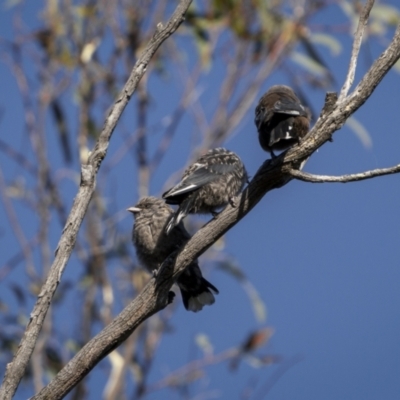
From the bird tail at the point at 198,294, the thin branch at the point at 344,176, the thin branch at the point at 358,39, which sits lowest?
the thin branch at the point at 344,176

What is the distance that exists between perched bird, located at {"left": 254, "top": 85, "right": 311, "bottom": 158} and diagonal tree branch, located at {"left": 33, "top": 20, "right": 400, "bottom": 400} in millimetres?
597

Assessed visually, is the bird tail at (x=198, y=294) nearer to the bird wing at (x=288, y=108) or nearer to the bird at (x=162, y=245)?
the bird at (x=162, y=245)

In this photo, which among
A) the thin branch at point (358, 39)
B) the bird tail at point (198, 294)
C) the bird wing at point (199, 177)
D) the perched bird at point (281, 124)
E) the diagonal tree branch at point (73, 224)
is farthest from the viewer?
the bird tail at point (198, 294)

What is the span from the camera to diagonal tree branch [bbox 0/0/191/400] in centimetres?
316

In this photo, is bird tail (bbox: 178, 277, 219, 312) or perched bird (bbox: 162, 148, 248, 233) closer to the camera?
perched bird (bbox: 162, 148, 248, 233)

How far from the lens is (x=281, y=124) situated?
413 cm

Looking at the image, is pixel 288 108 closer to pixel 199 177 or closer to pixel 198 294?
pixel 199 177

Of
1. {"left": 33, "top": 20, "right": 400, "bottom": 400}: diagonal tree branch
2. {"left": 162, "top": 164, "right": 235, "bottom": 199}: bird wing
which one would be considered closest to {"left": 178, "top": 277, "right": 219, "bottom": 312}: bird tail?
{"left": 162, "top": 164, "right": 235, "bottom": 199}: bird wing

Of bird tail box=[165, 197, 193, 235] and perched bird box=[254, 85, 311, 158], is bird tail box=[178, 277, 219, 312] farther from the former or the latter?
perched bird box=[254, 85, 311, 158]

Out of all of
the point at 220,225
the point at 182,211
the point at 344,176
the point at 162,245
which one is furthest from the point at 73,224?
the point at 162,245

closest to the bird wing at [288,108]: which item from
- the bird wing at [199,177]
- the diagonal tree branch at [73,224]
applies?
the bird wing at [199,177]

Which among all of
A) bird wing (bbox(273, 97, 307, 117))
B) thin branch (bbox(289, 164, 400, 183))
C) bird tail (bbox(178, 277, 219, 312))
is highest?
bird wing (bbox(273, 97, 307, 117))

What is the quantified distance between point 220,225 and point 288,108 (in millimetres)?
943

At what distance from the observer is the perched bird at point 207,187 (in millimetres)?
4480
